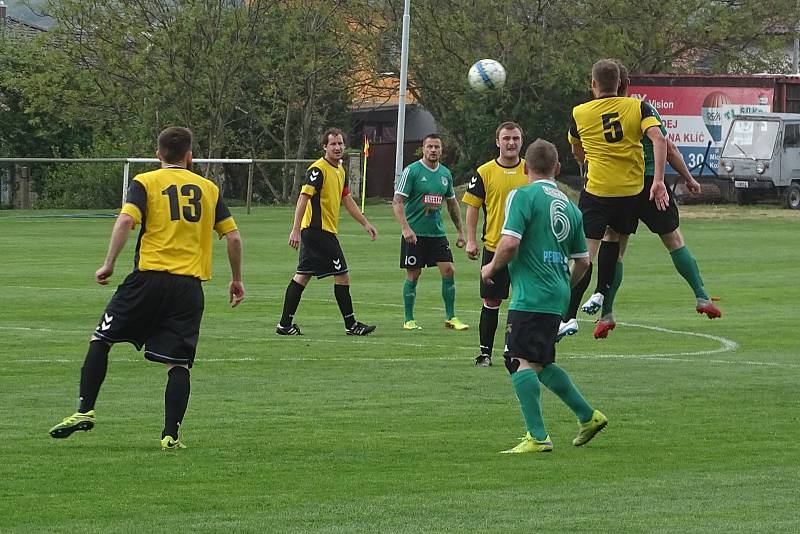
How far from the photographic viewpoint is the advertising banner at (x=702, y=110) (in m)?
51.1

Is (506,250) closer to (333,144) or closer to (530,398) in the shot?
(530,398)

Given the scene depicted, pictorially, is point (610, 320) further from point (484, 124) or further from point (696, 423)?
point (484, 124)

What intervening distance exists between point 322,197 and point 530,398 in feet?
24.7

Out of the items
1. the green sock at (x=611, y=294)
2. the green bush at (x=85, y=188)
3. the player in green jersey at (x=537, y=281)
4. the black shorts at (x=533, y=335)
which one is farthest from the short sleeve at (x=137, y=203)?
the green bush at (x=85, y=188)

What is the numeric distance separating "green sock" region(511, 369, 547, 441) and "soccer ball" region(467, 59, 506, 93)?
80.8 feet

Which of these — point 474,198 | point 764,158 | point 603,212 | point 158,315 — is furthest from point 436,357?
point 764,158

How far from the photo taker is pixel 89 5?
50.4 m

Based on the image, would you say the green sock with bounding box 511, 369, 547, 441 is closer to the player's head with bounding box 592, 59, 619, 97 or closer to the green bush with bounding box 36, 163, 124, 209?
the player's head with bounding box 592, 59, 619, 97

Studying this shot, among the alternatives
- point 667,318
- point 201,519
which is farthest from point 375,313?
point 201,519

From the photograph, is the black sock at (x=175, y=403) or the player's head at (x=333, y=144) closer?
the black sock at (x=175, y=403)

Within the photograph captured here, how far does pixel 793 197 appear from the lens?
4812cm

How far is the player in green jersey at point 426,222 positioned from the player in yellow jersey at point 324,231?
643 millimetres

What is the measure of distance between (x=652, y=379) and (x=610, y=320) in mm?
784

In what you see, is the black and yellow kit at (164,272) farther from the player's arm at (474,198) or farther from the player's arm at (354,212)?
the player's arm at (354,212)
